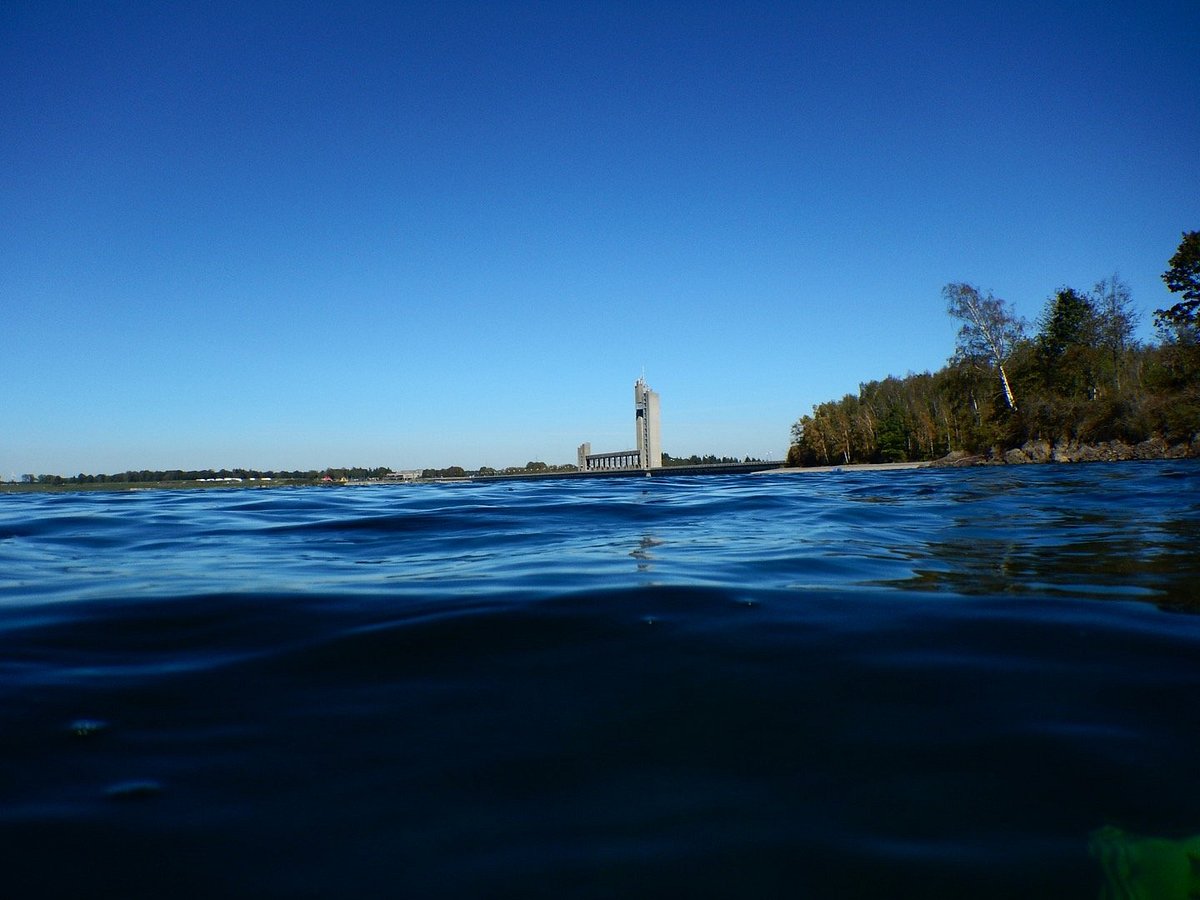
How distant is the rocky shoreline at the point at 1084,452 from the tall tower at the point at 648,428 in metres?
62.7

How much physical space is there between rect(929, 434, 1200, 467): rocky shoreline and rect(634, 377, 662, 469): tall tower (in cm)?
6270

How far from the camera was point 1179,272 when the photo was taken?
118ft

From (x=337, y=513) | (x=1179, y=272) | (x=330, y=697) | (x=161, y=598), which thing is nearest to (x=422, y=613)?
(x=330, y=697)

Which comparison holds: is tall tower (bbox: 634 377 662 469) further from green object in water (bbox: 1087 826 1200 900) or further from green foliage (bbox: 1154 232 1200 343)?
green object in water (bbox: 1087 826 1200 900)

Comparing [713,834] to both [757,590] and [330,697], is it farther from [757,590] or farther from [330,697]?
[757,590]

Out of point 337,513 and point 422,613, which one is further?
point 337,513

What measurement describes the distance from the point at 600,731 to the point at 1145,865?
1.17m

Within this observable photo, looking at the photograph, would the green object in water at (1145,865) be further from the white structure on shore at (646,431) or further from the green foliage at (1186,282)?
the white structure on shore at (646,431)

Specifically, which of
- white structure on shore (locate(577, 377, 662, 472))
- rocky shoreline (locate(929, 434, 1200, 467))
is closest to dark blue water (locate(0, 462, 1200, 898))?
rocky shoreline (locate(929, 434, 1200, 467))

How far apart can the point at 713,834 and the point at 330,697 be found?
1.30 metres

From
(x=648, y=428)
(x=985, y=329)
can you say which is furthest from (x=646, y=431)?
(x=985, y=329)

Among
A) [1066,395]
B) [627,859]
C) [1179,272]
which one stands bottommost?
[627,859]

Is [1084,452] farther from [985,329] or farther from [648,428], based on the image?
[648,428]

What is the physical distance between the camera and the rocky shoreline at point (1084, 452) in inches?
1069
